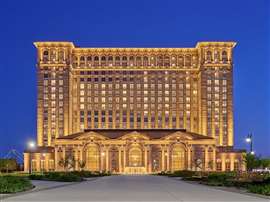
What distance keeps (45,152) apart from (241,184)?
15076 cm

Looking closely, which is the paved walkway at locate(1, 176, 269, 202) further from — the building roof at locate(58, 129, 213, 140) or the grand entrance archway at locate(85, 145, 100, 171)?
the building roof at locate(58, 129, 213, 140)

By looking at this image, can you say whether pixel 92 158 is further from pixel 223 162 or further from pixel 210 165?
pixel 223 162

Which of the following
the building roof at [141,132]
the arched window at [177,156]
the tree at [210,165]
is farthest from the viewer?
the arched window at [177,156]

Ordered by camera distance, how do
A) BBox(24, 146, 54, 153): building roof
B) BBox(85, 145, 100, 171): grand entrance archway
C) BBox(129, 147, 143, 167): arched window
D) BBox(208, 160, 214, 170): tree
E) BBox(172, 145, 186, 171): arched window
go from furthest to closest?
BBox(24, 146, 54, 153): building roof
BBox(129, 147, 143, 167): arched window
BBox(172, 145, 186, 171): arched window
BBox(85, 145, 100, 171): grand entrance archway
BBox(208, 160, 214, 170): tree

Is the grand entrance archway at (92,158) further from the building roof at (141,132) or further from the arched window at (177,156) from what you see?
the arched window at (177,156)

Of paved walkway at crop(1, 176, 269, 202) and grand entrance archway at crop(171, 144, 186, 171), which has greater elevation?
paved walkway at crop(1, 176, 269, 202)

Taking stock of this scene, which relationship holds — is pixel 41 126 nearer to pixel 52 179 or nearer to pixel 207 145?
pixel 207 145

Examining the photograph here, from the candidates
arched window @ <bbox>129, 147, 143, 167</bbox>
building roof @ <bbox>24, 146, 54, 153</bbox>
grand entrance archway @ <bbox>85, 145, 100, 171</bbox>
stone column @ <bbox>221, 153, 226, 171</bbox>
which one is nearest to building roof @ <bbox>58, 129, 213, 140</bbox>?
grand entrance archway @ <bbox>85, 145, 100, 171</bbox>

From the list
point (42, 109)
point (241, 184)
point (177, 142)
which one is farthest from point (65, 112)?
point (241, 184)

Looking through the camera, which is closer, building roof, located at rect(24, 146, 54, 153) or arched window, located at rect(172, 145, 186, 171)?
arched window, located at rect(172, 145, 186, 171)

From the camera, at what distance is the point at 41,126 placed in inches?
7854

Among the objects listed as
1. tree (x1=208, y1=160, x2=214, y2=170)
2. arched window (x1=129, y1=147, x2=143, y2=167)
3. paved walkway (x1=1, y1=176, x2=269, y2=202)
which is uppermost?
paved walkway (x1=1, y1=176, x2=269, y2=202)

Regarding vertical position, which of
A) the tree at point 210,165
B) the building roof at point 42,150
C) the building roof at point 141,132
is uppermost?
the building roof at point 141,132

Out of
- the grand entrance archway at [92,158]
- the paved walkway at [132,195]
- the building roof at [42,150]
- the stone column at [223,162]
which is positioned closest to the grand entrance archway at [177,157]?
the stone column at [223,162]
